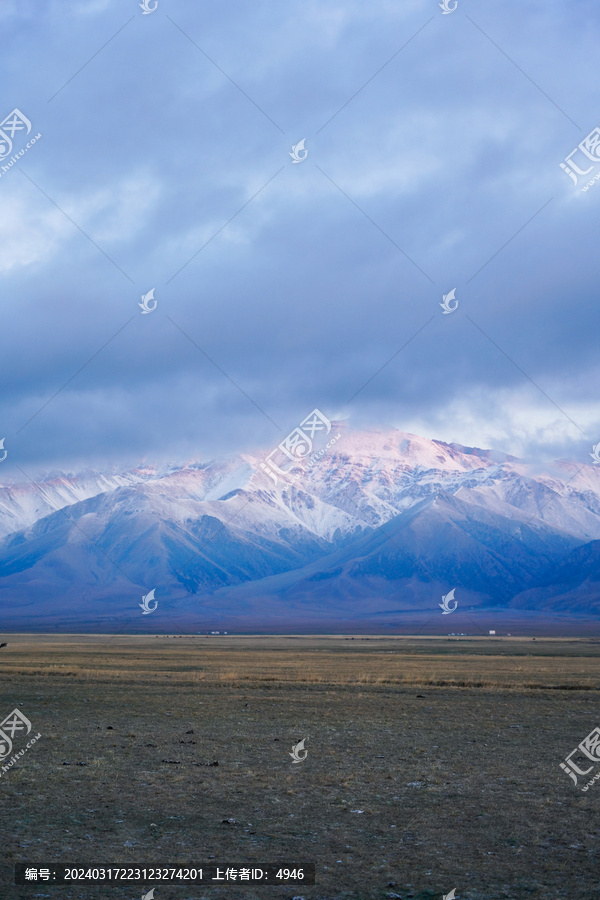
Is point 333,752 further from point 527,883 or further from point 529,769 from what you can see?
point 527,883

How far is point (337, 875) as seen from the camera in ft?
31.4

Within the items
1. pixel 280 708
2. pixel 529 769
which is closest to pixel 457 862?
pixel 529 769

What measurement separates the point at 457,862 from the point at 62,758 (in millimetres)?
10009

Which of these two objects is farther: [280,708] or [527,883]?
[280,708]
